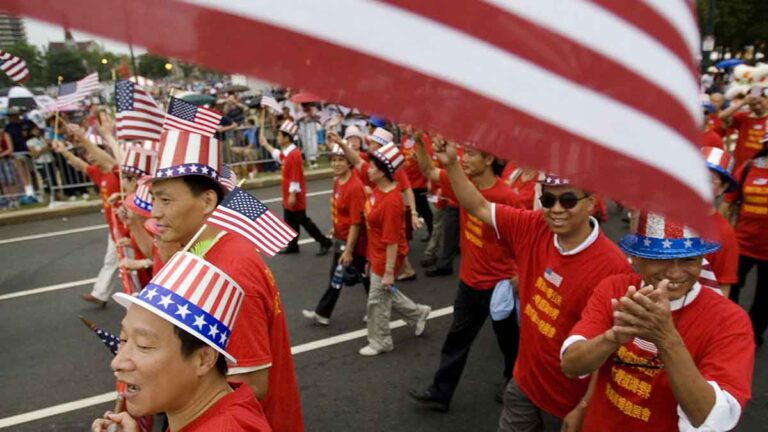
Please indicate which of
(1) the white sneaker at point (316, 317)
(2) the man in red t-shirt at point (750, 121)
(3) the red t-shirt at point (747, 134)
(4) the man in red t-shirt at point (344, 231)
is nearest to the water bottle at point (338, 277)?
(4) the man in red t-shirt at point (344, 231)

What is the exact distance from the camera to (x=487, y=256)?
441 cm

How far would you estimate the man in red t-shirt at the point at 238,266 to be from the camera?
241cm

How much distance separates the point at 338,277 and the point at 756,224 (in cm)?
392

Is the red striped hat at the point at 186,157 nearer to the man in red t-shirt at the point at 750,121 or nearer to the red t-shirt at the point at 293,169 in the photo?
the red t-shirt at the point at 293,169

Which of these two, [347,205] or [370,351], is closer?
[370,351]

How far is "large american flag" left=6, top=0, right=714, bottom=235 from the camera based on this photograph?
900 mm

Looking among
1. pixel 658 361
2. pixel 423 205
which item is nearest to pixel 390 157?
pixel 658 361

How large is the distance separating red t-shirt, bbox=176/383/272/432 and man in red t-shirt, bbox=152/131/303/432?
38 cm

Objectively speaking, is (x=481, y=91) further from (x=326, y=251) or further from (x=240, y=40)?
(x=326, y=251)

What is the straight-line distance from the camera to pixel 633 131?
3.38 ft

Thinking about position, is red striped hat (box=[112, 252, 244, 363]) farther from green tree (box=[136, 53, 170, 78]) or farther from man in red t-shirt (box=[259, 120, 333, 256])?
man in red t-shirt (box=[259, 120, 333, 256])

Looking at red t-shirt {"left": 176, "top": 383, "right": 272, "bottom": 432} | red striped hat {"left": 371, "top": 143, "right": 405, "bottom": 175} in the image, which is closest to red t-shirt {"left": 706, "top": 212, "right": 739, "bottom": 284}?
red striped hat {"left": 371, "top": 143, "right": 405, "bottom": 175}

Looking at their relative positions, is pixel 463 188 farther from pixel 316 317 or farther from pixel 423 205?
pixel 423 205

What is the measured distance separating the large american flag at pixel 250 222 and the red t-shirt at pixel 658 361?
158 centimetres
